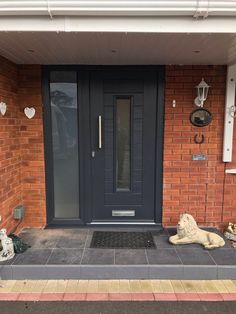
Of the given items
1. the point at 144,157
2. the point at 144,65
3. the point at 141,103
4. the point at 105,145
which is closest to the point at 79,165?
the point at 105,145

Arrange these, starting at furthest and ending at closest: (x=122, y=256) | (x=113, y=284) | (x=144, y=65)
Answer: (x=144, y=65), (x=122, y=256), (x=113, y=284)

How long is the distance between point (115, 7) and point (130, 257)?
101 inches

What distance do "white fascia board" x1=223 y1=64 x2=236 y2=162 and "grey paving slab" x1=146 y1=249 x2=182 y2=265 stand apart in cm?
149

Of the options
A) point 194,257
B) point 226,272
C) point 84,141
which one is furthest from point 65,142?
point 226,272

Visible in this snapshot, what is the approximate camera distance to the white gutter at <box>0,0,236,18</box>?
2.35m

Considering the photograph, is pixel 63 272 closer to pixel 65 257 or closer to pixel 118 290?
pixel 65 257

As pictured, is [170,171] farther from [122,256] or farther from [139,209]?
[122,256]

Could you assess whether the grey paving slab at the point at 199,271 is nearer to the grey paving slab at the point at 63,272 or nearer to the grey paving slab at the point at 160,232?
the grey paving slab at the point at 160,232

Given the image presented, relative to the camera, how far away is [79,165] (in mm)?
3871

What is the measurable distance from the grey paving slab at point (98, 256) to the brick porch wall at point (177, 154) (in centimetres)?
104

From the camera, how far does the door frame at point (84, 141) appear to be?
3.71 m

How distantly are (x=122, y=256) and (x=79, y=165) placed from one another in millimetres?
1397
